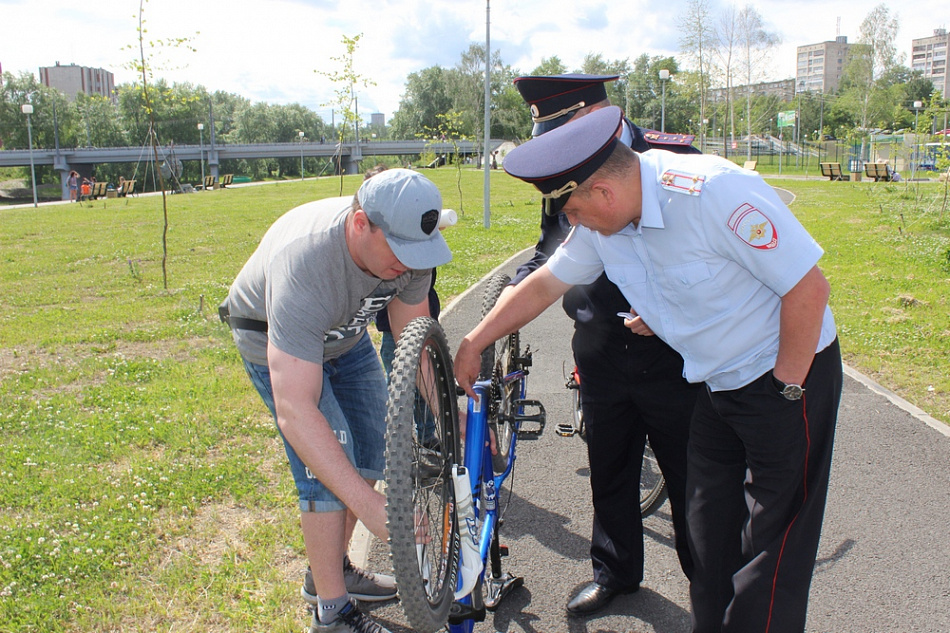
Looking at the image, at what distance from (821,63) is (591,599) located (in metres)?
180

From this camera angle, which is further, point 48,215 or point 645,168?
point 48,215

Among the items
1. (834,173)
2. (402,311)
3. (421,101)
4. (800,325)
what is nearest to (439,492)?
(402,311)

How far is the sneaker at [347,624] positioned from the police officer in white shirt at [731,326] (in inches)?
49.4

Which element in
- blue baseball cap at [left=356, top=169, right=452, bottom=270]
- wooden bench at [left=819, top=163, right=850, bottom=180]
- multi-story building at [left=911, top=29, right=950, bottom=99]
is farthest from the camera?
multi-story building at [left=911, top=29, right=950, bottom=99]

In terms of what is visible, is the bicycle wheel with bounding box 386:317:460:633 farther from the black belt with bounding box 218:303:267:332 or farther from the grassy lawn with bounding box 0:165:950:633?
the grassy lawn with bounding box 0:165:950:633

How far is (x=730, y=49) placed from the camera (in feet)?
155

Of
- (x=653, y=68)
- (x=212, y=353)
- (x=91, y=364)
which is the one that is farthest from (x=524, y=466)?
(x=653, y=68)

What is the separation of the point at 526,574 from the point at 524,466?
1.26 meters

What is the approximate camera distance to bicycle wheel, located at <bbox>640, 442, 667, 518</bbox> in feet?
12.8

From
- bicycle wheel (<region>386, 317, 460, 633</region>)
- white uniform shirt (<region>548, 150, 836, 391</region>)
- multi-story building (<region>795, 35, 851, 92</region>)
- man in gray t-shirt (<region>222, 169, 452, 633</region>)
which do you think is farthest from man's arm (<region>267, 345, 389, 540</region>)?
multi-story building (<region>795, 35, 851, 92</region>)

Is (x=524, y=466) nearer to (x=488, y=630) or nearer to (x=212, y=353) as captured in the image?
(x=488, y=630)

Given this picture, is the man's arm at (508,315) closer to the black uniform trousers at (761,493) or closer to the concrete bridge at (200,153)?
the black uniform trousers at (761,493)

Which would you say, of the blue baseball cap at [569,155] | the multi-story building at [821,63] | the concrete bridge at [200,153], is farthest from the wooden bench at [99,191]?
the multi-story building at [821,63]

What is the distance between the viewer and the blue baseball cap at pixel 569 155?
2.03 m
